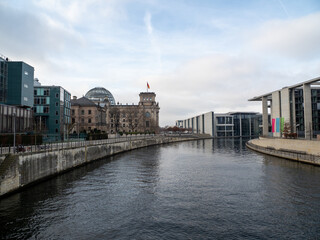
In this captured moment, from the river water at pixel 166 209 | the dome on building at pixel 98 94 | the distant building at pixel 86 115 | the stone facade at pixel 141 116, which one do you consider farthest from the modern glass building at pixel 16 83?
the dome on building at pixel 98 94

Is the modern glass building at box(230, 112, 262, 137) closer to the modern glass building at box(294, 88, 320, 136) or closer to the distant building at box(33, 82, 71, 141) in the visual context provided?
the modern glass building at box(294, 88, 320, 136)

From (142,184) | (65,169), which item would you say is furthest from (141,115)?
(142,184)

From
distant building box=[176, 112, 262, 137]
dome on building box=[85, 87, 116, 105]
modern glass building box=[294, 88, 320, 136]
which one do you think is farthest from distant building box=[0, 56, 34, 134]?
distant building box=[176, 112, 262, 137]

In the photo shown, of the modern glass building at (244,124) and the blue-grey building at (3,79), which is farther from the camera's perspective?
the modern glass building at (244,124)

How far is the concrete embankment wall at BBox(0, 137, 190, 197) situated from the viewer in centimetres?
2376

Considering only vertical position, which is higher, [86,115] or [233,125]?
[86,115]

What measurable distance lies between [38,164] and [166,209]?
19903 millimetres

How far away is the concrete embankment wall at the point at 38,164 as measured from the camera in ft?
78.0

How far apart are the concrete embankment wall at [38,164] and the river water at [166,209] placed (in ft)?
4.97

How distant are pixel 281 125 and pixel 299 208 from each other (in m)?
67.4

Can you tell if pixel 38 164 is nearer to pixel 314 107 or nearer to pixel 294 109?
pixel 294 109

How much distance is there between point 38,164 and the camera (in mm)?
30094

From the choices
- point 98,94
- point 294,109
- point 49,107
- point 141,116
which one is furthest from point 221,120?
point 49,107

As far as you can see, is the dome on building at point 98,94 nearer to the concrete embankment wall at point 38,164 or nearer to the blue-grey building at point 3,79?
the blue-grey building at point 3,79
